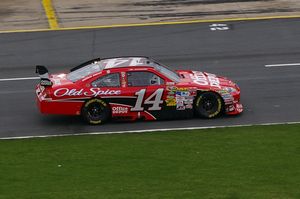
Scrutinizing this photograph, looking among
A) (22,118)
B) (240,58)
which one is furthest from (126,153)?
(240,58)

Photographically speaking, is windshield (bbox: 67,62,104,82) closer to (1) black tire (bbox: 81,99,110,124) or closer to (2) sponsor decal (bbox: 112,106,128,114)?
(1) black tire (bbox: 81,99,110,124)

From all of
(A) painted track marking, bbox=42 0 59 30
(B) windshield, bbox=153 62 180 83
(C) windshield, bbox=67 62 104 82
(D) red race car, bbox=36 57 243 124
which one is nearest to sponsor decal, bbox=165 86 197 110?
(D) red race car, bbox=36 57 243 124

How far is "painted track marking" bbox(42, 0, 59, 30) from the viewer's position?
28266 mm

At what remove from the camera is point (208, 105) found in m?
19.8

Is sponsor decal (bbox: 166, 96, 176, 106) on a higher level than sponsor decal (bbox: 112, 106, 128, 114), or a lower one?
higher

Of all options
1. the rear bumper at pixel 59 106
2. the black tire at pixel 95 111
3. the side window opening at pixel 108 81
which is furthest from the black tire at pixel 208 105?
the rear bumper at pixel 59 106

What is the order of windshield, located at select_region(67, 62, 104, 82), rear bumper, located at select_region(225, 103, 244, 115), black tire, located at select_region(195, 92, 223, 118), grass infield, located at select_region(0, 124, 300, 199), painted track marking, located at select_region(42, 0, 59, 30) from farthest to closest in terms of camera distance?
painted track marking, located at select_region(42, 0, 59, 30)
rear bumper, located at select_region(225, 103, 244, 115)
windshield, located at select_region(67, 62, 104, 82)
black tire, located at select_region(195, 92, 223, 118)
grass infield, located at select_region(0, 124, 300, 199)

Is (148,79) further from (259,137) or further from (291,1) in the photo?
(291,1)

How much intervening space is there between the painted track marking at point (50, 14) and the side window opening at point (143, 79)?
8943mm

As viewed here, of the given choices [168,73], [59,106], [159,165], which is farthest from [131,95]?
[159,165]

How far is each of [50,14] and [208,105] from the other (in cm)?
1153

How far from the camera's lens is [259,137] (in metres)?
18.4

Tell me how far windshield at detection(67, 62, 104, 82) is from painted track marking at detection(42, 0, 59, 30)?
8.04 metres

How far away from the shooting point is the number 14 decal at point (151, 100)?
19.5 m
